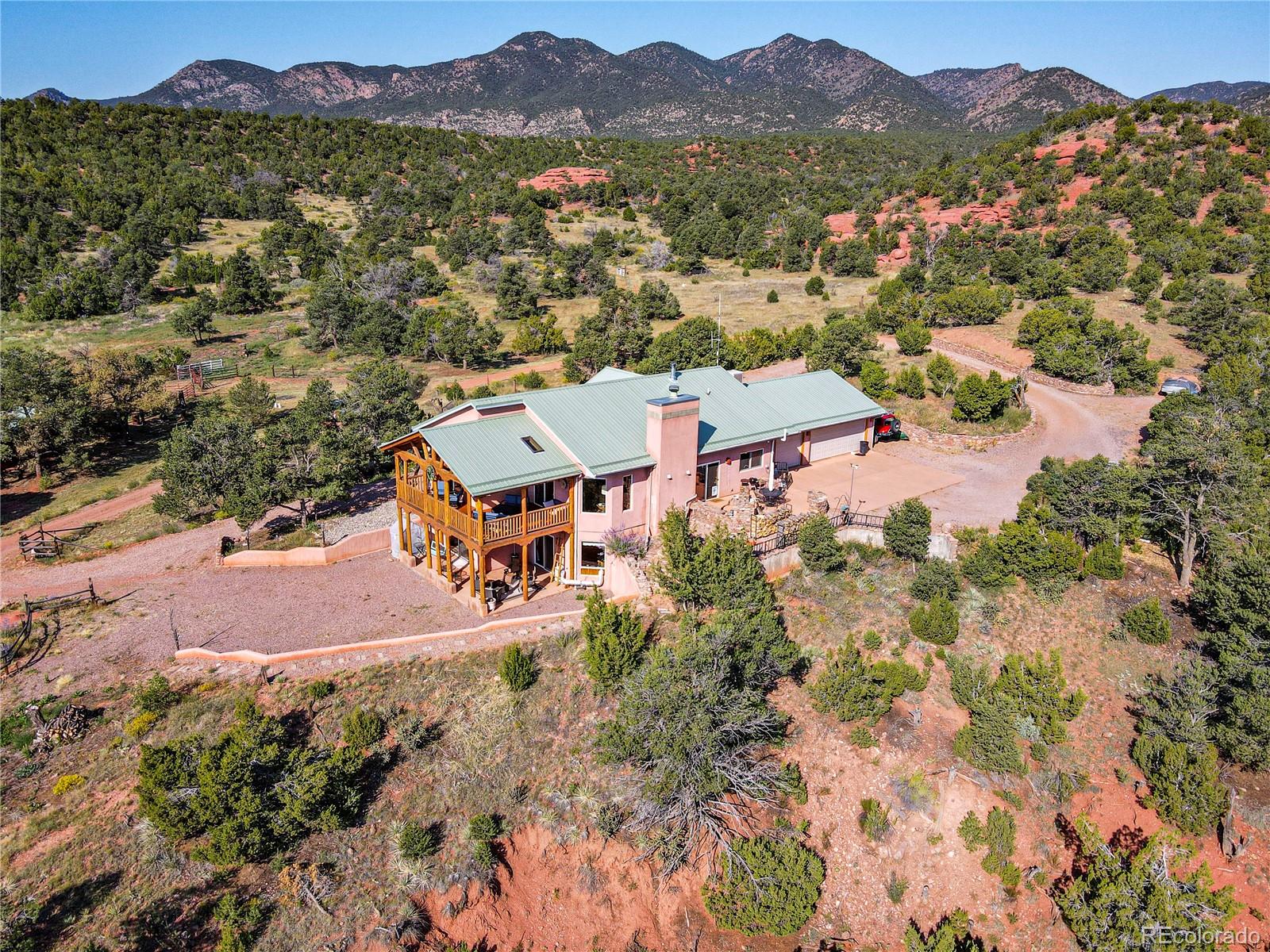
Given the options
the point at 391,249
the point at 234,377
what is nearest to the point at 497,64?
the point at 391,249

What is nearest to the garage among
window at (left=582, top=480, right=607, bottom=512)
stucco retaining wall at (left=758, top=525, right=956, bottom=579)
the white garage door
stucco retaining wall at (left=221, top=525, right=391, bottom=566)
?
the white garage door

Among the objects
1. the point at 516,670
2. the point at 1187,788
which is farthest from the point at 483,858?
the point at 1187,788

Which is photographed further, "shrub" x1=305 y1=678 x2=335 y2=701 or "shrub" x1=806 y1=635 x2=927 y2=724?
"shrub" x1=305 y1=678 x2=335 y2=701

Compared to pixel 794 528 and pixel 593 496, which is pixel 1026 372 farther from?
pixel 593 496

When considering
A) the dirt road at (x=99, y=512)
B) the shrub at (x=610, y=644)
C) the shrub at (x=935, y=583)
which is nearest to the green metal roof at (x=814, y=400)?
the shrub at (x=935, y=583)

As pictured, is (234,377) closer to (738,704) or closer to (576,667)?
(576,667)

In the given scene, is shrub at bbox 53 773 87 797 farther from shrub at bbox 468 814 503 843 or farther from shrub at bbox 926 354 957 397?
shrub at bbox 926 354 957 397
